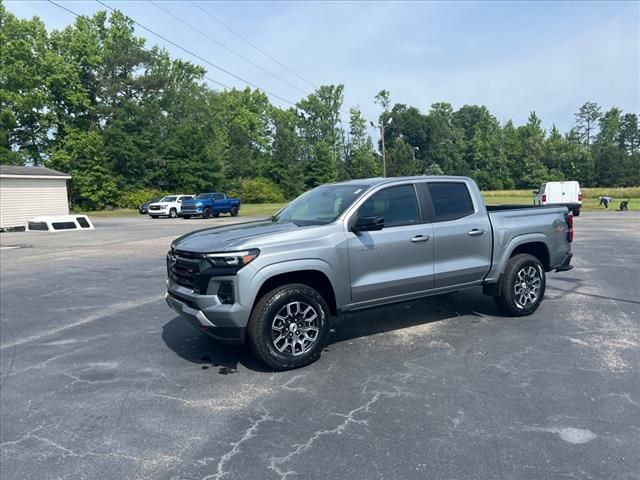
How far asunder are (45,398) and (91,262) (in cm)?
882

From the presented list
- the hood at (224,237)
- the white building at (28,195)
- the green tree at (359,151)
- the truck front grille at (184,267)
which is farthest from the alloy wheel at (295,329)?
the green tree at (359,151)

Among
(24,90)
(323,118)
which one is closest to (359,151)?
(323,118)

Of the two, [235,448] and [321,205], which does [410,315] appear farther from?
[235,448]

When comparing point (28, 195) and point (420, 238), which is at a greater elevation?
point (28, 195)

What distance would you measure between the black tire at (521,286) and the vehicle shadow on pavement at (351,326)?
0.27 m

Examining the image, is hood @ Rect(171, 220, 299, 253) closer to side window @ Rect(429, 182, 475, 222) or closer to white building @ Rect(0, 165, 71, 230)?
side window @ Rect(429, 182, 475, 222)

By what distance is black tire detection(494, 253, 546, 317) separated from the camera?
6109mm

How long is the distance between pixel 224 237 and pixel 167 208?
30918 millimetres

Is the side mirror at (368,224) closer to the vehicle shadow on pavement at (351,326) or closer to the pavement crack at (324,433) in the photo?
the vehicle shadow on pavement at (351,326)

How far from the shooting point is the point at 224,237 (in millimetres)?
4723

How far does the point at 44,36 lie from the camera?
4981cm

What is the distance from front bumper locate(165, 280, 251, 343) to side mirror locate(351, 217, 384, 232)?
1392 millimetres

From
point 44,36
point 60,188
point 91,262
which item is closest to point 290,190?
point 44,36

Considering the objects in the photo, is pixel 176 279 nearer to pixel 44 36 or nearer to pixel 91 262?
pixel 91 262
